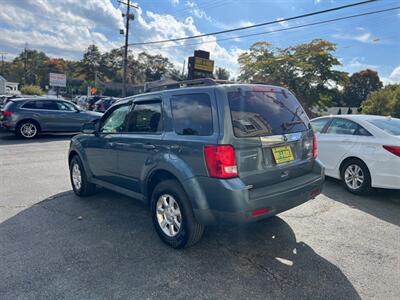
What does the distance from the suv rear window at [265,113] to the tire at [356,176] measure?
2.20 metres

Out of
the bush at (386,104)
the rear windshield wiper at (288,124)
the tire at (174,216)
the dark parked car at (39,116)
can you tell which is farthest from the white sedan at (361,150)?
the bush at (386,104)

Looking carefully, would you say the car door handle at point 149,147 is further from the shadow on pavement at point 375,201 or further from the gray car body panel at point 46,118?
the gray car body panel at point 46,118

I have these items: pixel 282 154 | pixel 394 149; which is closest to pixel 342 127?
pixel 394 149

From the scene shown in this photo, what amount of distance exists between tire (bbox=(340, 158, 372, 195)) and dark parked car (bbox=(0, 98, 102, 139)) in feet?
30.5

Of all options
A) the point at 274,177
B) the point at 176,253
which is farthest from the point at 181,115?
the point at 176,253

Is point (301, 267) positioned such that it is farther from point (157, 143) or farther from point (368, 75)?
point (368, 75)

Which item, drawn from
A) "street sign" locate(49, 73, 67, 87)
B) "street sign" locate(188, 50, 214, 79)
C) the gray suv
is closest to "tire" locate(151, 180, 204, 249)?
the gray suv

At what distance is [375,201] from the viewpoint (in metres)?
4.82

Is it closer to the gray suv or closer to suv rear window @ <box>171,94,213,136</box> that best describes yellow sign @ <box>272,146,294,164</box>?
the gray suv

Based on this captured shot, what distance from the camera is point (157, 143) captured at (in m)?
3.27

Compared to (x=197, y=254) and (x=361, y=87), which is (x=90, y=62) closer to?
(x=361, y=87)

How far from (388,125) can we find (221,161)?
157 inches

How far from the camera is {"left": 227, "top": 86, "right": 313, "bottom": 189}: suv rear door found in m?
2.78

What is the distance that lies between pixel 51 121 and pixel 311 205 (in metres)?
10.9
